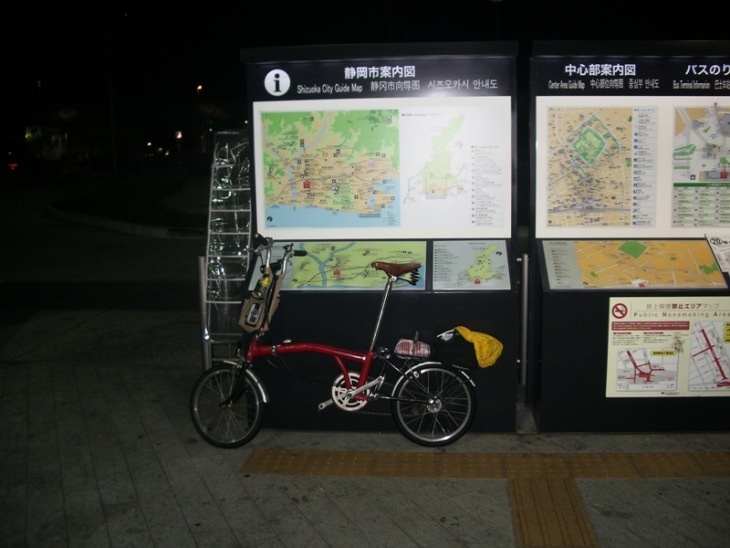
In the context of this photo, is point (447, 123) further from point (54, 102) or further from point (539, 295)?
point (54, 102)

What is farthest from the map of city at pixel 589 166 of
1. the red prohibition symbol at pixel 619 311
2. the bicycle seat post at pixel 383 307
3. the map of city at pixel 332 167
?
the bicycle seat post at pixel 383 307

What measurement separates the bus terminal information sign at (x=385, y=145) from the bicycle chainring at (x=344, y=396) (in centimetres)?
109

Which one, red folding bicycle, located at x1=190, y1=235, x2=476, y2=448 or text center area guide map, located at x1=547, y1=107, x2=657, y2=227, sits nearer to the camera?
red folding bicycle, located at x1=190, y1=235, x2=476, y2=448

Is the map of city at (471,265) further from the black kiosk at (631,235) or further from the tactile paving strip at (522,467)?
the tactile paving strip at (522,467)

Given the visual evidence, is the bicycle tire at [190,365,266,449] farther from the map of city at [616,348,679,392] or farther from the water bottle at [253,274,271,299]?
the map of city at [616,348,679,392]

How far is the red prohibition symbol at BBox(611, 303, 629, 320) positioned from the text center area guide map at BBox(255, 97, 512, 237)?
926 mm

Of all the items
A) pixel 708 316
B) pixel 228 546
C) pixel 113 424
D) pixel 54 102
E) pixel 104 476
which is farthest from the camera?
pixel 54 102

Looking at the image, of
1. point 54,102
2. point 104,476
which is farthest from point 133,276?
point 54,102

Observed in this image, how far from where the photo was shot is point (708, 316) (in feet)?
16.5

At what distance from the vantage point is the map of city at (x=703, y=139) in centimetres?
521

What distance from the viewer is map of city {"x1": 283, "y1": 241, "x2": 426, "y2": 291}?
17.1 ft

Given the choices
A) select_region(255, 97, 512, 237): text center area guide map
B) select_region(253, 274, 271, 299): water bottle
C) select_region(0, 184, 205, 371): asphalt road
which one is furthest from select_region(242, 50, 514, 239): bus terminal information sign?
select_region(0, 184, 205, 371): asphalt road

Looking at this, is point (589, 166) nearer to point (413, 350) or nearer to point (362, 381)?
point (413, 350)

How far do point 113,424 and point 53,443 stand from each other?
1.52 feet
